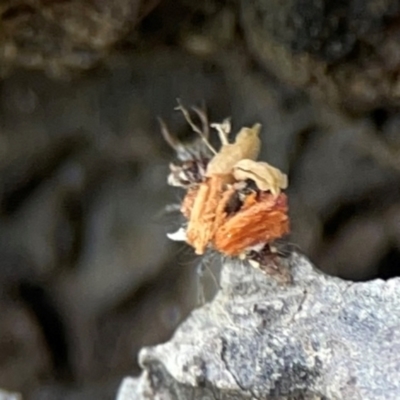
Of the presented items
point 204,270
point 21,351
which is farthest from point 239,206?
point 21,351

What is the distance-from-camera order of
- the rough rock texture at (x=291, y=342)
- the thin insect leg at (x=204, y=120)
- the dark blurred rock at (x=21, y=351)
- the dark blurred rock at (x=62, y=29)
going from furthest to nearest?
the dark blurred rock at (x=21, y=351), the thin insect leg at (x=204, y=120), the dark blurred rock at (x=62, y=29), the rough rock texture at (x=291, y=342)

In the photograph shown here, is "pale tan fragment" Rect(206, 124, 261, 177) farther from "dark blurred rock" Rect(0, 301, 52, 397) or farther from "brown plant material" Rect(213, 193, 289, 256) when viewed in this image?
"dark blurred rock" Rect(0, 301, 52, 397)

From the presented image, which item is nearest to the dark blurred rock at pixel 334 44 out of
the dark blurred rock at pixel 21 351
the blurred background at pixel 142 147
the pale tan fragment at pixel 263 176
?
the blurred background at pixel 142 147

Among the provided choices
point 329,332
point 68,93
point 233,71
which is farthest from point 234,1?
point 329,332

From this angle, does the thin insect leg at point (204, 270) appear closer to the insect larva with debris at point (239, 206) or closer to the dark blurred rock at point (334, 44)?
the insect larva with debris at point (239, 206)

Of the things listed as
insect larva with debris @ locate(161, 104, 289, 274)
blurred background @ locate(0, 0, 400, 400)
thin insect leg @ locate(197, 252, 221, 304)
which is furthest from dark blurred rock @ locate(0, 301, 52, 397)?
insect larva with debris @ locate(161, 104, 289, 274)

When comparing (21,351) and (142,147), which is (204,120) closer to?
(142,147)

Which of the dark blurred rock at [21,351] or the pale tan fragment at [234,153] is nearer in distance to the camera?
the pale tan fragment at [234,153]
